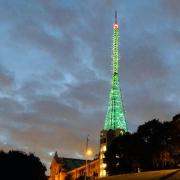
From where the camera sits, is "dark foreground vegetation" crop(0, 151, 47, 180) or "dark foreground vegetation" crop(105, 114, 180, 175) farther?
"dark foreground vegetation" crop(0, 151, 47, 180)

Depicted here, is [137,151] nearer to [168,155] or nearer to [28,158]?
[168,155]

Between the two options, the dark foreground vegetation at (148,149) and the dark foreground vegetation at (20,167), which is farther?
the dark foreground vegetation at (20,167)

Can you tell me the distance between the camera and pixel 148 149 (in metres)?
109

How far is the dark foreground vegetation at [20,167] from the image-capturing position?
10619 cm

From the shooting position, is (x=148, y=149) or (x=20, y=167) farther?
(x=148, y=149)

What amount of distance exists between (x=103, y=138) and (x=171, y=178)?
415 feet

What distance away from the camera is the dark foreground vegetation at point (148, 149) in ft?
343

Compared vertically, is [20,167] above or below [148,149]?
below

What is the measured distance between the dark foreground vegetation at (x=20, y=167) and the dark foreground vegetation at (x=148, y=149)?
19523mm

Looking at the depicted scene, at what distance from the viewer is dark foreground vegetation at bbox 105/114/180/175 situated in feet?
343

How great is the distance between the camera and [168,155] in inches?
4099

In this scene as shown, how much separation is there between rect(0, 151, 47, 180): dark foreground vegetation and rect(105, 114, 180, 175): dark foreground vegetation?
1952 cm

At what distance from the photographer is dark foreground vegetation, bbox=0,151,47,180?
348ft

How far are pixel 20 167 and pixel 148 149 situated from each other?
30268 mm
